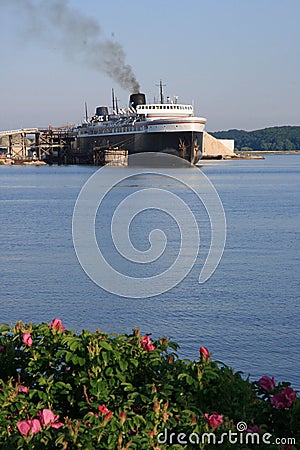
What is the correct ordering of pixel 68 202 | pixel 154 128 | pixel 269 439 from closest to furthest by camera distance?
pixel 269 439
pixel 68 202
pixel 154 128

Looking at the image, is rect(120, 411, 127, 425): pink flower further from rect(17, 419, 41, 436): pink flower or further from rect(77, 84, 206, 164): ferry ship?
rect(77, 84, 206, 164): ferry ship

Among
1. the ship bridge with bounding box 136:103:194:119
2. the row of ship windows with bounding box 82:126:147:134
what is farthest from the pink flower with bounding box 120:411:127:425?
the ship bridge with bounding box 136:103:194:119

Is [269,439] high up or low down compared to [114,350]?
down

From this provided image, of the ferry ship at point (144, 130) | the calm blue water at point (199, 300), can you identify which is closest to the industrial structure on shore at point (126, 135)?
the ferry ship at point (144, 130)

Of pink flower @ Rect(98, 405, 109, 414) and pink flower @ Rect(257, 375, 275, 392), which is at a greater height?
pink flower @ Rect(98, 405, 109, 414)

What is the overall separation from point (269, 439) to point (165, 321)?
255 inches

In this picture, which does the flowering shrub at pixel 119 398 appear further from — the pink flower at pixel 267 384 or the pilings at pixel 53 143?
the pilings at pixel 53 143

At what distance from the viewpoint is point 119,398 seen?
3906 millimetres

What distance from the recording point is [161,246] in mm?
17438

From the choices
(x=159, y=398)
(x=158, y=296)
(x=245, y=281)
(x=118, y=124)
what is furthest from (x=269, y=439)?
(x=118, y=124)

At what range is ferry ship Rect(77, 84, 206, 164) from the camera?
71625 mm

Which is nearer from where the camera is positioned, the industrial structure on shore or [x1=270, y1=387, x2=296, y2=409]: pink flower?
[x1=270, y1=387, x2=296, y2=409]: pink flower

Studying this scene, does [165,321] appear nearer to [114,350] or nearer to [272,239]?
[114,350]

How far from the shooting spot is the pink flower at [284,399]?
12.6 feet
